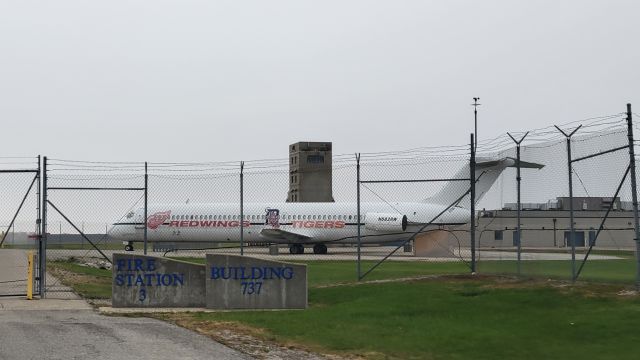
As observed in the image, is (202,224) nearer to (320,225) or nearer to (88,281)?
(320,225)

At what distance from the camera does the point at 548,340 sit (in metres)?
11.5

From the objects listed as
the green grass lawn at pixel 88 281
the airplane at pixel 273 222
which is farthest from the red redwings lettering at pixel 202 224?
the green grass lawn at pixel 88 281

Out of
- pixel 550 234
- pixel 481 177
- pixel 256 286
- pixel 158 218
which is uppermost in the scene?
pixel 481 177

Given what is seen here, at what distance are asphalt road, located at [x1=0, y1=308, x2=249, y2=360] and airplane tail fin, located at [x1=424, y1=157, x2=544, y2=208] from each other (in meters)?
11.6

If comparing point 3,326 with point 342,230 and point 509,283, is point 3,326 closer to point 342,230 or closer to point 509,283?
point 509,283

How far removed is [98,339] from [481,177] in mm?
21828

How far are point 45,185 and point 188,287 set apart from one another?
4.44 meters

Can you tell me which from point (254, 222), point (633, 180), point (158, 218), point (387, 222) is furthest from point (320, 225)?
point (633, 180)

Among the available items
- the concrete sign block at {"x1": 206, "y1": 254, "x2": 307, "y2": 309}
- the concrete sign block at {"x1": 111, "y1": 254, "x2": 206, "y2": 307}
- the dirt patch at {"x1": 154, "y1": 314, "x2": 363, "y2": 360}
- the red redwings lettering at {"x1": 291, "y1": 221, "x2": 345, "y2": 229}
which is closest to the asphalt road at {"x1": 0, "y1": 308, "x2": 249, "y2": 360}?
the dirt patch at {"x1": 154, "y1": 314, "x2": 363, "y2": 360}

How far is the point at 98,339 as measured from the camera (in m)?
11.4

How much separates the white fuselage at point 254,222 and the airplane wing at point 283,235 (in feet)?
0.19

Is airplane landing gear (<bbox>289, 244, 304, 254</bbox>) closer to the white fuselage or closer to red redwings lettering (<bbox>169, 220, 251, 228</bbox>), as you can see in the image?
the white fuselage

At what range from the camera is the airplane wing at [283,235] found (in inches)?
1804

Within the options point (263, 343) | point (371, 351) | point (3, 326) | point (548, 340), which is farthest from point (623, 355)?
point (3, 326)
